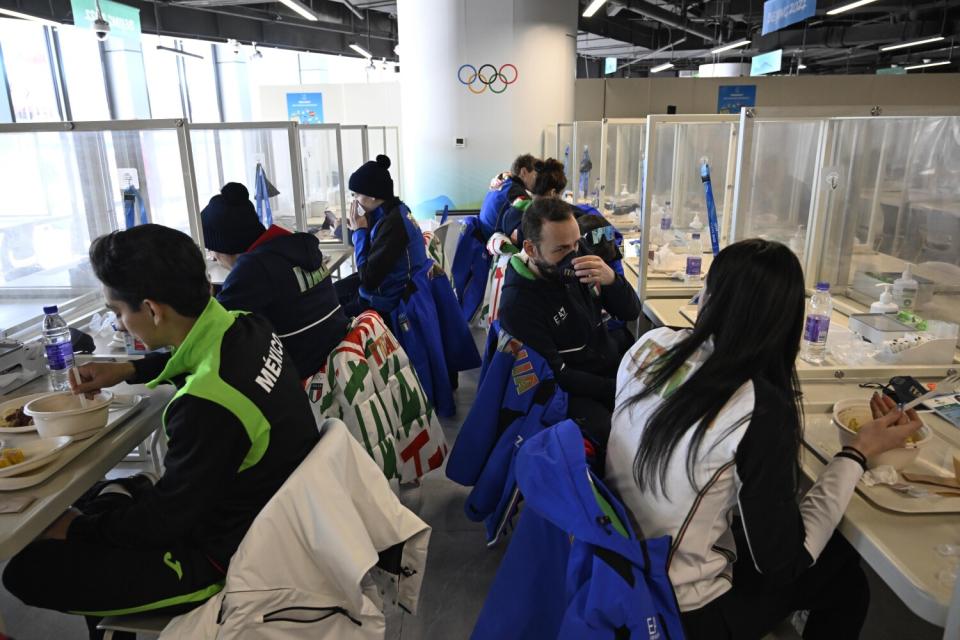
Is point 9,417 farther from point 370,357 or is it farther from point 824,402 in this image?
point 824,402

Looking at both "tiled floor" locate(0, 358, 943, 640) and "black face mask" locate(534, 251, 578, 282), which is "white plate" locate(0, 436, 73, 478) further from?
"black face mask" locate(534, 251, 578, 282)

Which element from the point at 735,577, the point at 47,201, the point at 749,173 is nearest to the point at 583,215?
the point at 749,173

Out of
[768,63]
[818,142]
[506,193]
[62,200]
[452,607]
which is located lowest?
[452,607]

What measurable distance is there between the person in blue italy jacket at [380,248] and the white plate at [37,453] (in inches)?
65.2

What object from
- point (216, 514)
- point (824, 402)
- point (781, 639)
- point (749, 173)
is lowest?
point (781, 639)

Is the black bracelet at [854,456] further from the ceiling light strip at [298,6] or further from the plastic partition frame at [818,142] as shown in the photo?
the ceiling light strip at [298,6]

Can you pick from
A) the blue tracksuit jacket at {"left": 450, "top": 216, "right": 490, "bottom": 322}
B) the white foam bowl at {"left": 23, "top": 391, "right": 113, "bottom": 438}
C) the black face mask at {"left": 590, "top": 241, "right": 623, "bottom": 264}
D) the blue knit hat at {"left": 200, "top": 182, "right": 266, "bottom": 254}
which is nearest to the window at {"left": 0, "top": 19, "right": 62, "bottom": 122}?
the blue tracksuit jacket at {"left": 450, "top": 216, "right": 490, "bottom": 322}

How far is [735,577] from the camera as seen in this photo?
133 centimetres

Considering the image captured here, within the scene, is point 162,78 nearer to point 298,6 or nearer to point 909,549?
point 298,6

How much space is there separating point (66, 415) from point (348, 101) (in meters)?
7.53

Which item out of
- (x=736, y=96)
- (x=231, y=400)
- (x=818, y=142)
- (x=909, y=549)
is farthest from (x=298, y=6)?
(x=909, y=549)

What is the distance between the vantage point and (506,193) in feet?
13.9

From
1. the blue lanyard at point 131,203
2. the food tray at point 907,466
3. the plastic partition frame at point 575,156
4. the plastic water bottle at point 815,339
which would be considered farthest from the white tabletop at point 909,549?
the plastic partition frame at point 575,156

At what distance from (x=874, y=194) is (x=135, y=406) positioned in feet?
8.20
